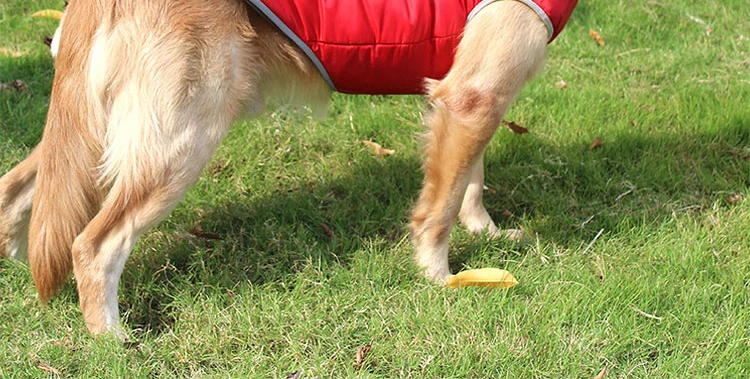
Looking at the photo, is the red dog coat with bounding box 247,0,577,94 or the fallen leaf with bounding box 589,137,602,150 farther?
the fallen leaf with bounding box 589,137,602,150

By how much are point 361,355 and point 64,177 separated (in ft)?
4.32

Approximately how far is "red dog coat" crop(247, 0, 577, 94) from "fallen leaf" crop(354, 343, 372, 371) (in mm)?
1072

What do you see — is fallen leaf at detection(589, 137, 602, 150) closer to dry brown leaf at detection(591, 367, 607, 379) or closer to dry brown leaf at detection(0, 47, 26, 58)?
dry brown leaf at detection(591, 367, 607, 379)

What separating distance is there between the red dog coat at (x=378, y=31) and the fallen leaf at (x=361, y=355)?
3.52 feet

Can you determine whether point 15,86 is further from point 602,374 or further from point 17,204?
point 602,374

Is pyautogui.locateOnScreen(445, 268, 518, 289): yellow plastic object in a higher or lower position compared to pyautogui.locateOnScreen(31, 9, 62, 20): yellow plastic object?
higher

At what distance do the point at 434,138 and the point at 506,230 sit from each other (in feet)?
2.42

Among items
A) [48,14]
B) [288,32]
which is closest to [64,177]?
[288,32]

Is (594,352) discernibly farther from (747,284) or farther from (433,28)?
(433,28)

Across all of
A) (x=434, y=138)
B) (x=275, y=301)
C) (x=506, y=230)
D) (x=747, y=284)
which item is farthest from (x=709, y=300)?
(x=275, y=301)

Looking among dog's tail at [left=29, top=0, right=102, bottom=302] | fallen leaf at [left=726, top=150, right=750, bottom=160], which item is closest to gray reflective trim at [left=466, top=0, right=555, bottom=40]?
dog's tail at [left=29, top=0, right=102, bottom=302]

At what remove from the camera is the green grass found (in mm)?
2951

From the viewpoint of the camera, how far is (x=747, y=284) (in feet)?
11.0

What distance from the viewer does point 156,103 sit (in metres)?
2.81
